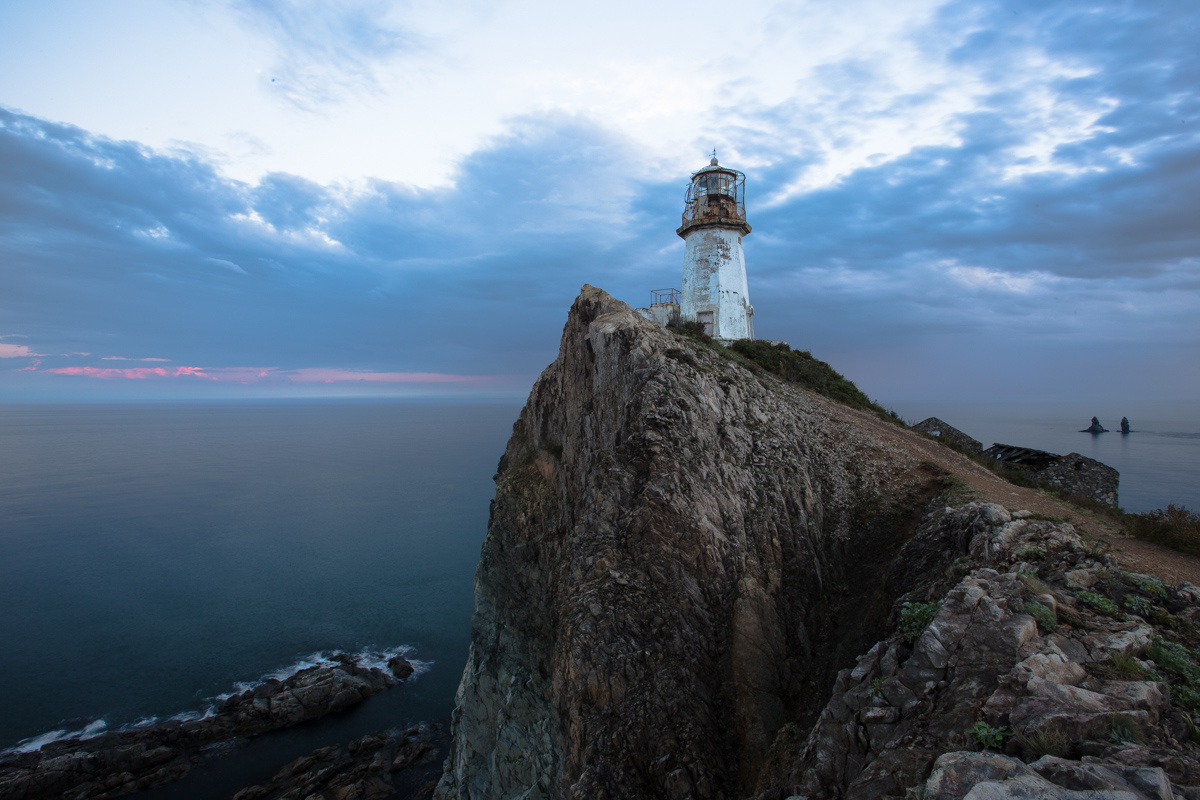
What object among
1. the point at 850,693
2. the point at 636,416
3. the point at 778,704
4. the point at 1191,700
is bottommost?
the point at 778,704

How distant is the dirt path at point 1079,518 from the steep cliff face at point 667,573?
148 centimetres

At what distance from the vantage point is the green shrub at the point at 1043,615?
7316mm

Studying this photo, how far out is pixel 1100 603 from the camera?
26.0 ft

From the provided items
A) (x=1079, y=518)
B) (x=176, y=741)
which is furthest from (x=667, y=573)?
(x=176, y=741)

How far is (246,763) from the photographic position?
82.6 ft

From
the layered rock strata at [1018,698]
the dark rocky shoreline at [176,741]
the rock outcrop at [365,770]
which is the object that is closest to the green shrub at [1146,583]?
the layered rock strata at [1018,698]

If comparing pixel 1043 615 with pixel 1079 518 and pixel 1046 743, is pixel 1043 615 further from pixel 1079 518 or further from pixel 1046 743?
pixel 1079 518

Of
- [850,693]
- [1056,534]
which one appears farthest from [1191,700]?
[1056,534]

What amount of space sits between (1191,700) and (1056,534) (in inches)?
195

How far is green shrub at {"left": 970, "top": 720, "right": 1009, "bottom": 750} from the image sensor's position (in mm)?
5711

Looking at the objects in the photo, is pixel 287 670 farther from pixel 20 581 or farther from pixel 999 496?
pixel 999 496

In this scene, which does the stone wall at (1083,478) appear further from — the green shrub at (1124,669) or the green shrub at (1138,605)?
the green shrub at (1124,669)

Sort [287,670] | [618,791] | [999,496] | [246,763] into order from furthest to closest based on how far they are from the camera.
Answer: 1. [287,670]
2. [246,763]
3. [999,496]
4. [618,791]

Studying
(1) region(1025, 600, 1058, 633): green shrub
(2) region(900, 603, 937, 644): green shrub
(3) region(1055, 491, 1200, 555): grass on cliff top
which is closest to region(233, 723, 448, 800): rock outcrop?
(2) region(900, 603, 937, 644): green shrub
